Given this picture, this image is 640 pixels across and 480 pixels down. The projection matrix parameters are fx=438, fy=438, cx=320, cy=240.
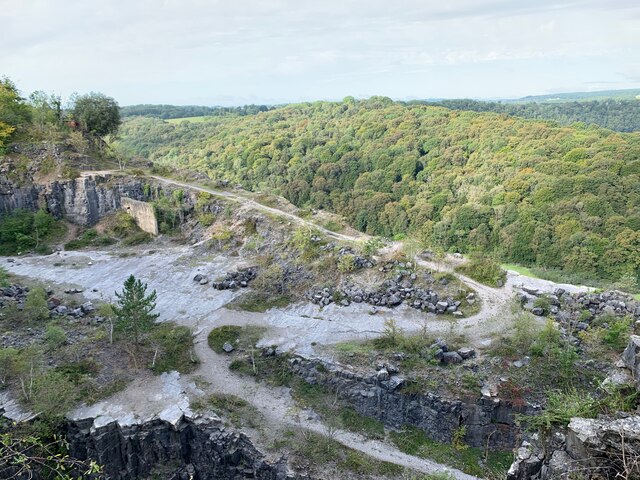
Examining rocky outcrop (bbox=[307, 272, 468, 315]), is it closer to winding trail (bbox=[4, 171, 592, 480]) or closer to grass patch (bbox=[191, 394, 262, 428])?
winding trail (bbox=[4, 171, 592, 480])

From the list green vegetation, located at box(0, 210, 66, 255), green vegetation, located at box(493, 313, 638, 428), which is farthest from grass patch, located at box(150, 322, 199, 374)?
green vegetation, located at box(0, 210, 66, 255)

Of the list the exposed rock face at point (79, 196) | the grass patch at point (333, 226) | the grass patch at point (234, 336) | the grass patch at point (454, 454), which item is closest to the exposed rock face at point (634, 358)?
the grass patch at point (454, 454)

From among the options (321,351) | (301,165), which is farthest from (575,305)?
(301,165)

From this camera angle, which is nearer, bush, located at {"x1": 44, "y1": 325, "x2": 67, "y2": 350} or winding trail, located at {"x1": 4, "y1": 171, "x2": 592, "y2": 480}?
winding trail, located at {"x1": 4, "y1": 171, "x2": 592, "y2": 480}

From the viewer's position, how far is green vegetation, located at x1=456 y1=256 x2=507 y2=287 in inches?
1222

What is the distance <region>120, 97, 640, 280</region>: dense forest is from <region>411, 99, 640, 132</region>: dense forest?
115ft

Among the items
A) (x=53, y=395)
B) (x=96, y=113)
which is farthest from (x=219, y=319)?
(x=96, y=113)

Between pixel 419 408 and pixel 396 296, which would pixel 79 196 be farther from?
pixel 419 408

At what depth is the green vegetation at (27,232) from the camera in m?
40.6

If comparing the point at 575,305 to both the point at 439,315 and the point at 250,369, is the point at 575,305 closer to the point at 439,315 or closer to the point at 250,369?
the point at 439,315

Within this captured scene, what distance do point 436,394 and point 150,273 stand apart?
80.7 ft

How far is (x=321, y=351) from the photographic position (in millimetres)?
25781

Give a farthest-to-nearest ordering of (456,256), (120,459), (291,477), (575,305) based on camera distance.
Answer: (456,256) < (575,305) < (120,459) < (291,477)

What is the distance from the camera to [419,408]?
22.7 metres
